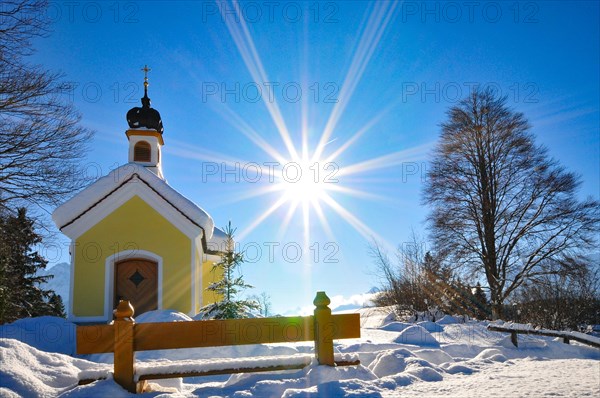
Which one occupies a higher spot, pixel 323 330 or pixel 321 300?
pixel 321 300

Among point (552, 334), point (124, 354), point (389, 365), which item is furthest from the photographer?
point (552, 334)

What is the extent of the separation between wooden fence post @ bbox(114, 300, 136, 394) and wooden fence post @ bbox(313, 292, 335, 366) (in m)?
2.07

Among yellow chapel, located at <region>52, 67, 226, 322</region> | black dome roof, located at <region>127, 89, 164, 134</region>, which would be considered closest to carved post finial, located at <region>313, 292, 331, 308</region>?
yellow chapel, located at <region>52, 67, 226, 322</region>

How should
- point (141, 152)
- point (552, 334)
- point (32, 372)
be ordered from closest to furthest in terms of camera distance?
point (32, 372) → point (552, 334) → point (141, 152)

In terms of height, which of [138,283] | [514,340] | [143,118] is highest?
[143,118]

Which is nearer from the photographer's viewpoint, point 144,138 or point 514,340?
point 514,340

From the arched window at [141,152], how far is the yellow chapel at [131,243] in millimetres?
4564

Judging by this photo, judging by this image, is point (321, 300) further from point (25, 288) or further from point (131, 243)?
point (25, 288)

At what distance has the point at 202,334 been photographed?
4836 mm

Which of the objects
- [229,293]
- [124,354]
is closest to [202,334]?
[124,354]

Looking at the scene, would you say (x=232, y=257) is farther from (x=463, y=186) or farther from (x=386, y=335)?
(x=463, y=186)

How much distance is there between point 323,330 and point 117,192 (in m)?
9.95

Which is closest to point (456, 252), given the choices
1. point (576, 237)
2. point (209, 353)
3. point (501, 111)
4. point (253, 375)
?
point (576, 237)

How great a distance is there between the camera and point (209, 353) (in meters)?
8.21
